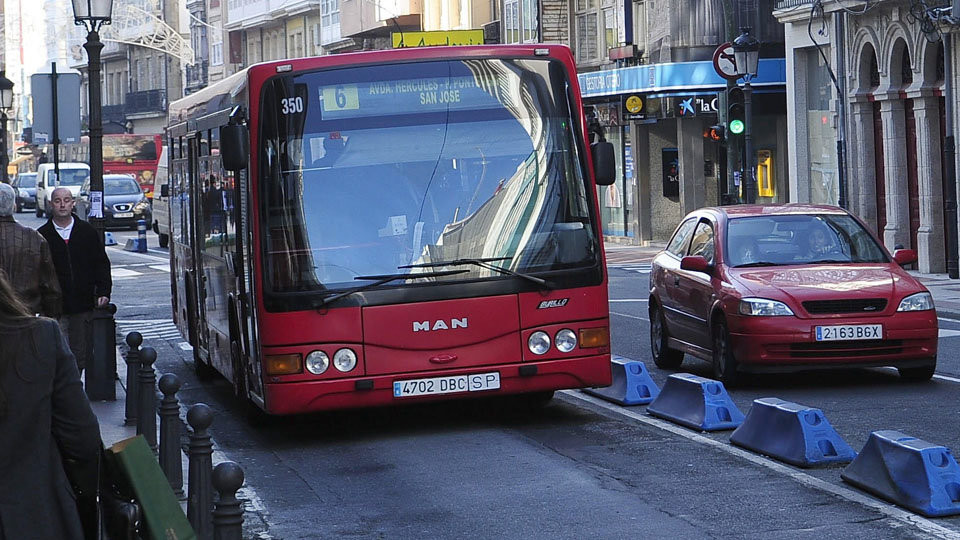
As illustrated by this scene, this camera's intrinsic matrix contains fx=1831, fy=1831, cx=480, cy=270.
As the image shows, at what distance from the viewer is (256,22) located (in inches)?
3004

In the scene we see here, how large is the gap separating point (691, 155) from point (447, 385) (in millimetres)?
32526

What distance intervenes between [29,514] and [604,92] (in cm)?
4095

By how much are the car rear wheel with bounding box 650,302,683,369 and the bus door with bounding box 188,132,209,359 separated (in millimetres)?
4058

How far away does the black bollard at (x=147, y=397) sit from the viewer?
11656 millimetres

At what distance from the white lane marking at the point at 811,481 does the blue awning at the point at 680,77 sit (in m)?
29.6

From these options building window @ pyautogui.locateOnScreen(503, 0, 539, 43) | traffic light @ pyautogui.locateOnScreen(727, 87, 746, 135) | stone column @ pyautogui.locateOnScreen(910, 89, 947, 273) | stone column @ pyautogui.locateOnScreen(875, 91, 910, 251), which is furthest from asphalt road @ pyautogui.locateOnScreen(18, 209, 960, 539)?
building window @ pyautogui.locateOnScreen(503, 0, 539, 43)

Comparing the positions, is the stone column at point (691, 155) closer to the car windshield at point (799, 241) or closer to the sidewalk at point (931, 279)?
the sidewalk at point (931, 279)

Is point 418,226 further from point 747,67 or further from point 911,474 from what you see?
point 747,67

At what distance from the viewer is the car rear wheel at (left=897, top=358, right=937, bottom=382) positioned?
47.1 ft

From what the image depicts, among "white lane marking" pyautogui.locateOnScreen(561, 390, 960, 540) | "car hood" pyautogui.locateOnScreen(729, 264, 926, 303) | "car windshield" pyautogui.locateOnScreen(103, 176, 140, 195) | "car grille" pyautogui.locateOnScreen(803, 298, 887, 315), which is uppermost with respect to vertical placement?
"car windshield" pyautogui.locateOnScreen(103, 176, 140, 195)

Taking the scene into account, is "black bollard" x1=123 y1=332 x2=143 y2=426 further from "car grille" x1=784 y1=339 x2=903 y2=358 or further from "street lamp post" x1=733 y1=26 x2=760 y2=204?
"street lamp post" x1=733 y1=26 x2=760 y2=204

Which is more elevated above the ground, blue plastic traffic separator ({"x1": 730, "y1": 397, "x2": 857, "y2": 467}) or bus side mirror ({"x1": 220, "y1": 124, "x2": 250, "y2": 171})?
bus side mirror ({"x1": 220, "y1": 124, "x2": 250, "y2": 171})

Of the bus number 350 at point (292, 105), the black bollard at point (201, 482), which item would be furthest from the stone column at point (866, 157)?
the black bollard at point (201, 482)

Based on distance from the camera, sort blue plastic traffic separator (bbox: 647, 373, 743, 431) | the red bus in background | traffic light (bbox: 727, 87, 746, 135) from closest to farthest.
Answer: blue plastic traffic separator (bbox: 647, 373, 743, 431) < traffic light (bbox: 727, 87, 746, 135) < the red bus in background
